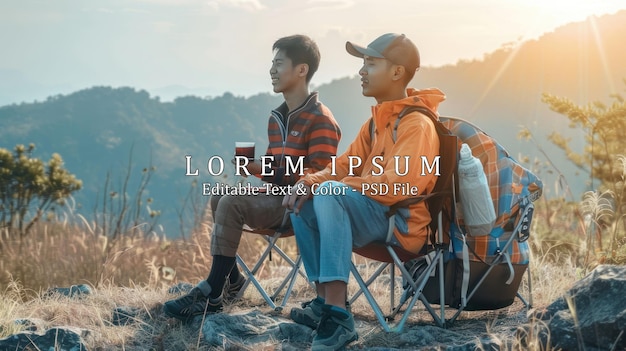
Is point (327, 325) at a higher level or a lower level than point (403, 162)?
lower

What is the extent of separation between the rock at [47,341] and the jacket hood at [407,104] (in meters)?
2.05

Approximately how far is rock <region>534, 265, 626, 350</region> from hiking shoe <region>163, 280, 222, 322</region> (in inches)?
78.4

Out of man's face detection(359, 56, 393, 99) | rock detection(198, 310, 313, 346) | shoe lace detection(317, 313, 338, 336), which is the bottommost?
rock detection(198, 310, 313, 346)

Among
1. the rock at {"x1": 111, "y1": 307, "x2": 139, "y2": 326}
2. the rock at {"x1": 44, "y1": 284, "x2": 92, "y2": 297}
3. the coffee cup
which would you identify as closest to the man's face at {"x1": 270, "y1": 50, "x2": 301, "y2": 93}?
the coffee cup

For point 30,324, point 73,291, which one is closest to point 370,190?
point 30,324

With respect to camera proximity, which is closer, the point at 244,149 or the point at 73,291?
the point at 244,149

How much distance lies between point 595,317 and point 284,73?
7.77 feet

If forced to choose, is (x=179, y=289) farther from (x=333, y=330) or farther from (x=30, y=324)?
(x=333, y=330)

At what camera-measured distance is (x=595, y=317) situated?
10.8ft

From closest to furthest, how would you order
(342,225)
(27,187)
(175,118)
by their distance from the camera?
1. (342,225)
2. (27,187)
3. (175,118)

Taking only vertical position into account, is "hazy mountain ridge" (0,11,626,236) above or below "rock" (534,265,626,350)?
above

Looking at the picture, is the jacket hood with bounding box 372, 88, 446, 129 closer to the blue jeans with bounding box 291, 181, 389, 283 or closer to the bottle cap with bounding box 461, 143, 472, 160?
the bottle cap with bounding box 461, 143, 472, 160

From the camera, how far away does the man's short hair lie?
4.74m

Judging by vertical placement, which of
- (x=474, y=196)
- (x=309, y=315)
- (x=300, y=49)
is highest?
(x=300, y=49)
